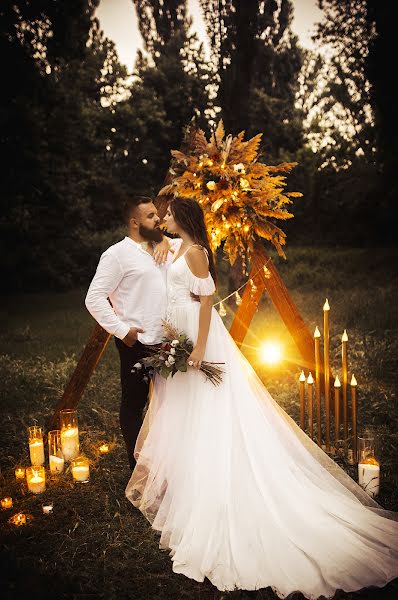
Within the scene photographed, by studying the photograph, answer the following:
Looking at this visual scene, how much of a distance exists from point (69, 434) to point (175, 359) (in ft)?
5.64

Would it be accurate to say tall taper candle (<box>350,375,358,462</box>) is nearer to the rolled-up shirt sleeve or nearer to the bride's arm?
the bride's arm

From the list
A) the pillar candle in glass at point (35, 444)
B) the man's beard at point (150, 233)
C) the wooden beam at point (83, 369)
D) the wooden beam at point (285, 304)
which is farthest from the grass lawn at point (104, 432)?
the man's beard at point (150, 233)

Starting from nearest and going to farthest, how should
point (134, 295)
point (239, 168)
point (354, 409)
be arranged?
point (134, 295) < point (354, 409) < point (239, 168)

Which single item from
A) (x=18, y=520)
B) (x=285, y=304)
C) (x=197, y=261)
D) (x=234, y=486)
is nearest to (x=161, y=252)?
(x=197, y=261)

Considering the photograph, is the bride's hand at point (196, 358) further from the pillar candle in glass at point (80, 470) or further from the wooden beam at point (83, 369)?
the wooden beam at point (83, 369)

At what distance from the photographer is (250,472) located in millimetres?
3129

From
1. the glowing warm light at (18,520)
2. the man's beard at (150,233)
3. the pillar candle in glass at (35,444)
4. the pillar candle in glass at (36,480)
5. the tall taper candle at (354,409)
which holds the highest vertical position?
the man's beard at (150,233)

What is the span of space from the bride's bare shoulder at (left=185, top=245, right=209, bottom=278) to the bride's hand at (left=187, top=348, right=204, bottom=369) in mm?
531

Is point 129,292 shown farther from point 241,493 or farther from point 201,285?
point 241,493

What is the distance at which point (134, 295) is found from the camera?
3836mm

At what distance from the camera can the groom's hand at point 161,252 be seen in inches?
155

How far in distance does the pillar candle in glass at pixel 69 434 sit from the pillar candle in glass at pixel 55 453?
0.41ft

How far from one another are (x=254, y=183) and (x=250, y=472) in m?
2.44

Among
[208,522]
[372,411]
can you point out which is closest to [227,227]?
[208,522]
